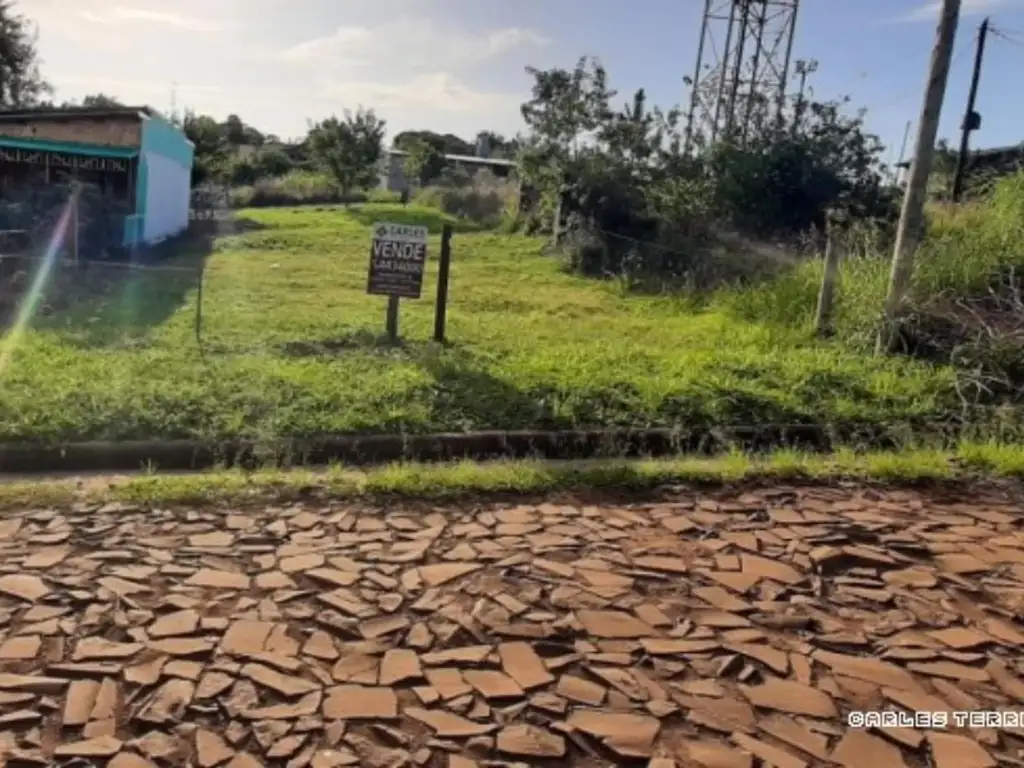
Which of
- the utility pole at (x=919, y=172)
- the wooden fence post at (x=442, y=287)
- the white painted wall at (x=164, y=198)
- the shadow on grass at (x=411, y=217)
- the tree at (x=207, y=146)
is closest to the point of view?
the utility pole at (x=919, y=172)

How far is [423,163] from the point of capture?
38688mm

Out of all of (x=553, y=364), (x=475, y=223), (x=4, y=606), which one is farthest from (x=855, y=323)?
(x=475, y=223)

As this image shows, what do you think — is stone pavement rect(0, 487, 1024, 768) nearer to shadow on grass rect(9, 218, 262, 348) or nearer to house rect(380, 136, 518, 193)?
shadow on grass rect(9, 218, 262, 348)

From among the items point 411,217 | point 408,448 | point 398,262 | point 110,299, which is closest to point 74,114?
point 110,299

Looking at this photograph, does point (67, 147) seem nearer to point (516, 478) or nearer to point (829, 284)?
point (829, 284)

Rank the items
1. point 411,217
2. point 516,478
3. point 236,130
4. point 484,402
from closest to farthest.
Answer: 1. point 516,478
2. point 484,402
3. point 411,217
4. point 236,130

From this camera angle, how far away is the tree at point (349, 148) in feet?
107

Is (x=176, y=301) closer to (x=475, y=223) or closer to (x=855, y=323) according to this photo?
(x=855, y=323)

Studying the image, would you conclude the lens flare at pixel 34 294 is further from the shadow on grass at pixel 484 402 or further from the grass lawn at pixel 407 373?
the shadow on grass at pixel 484 402

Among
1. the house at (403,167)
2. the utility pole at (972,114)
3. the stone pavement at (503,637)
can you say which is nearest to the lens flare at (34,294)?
the stone pavement at (503,637)

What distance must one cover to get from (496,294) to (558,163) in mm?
6091

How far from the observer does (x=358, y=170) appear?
33.0m

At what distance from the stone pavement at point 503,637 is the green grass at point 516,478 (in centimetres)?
22

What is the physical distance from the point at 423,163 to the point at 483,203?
1293cm
